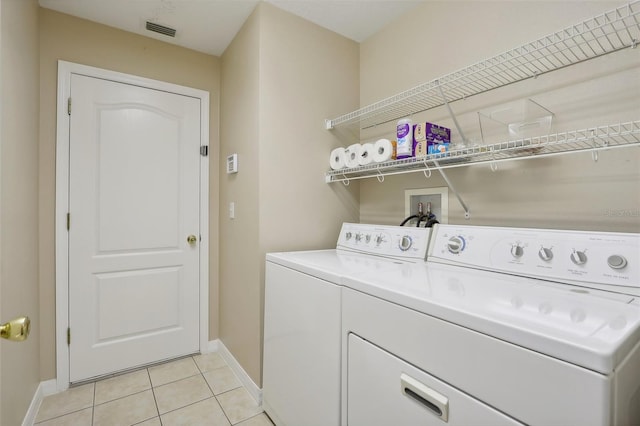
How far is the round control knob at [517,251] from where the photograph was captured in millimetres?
1086

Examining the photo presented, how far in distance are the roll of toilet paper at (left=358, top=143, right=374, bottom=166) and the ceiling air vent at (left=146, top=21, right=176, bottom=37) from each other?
1.64m

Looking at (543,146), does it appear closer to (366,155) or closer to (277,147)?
(366,155)

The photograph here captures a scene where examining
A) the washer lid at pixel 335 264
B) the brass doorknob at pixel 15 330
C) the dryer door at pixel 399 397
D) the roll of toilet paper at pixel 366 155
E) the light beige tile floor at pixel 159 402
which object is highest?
the roll of toilet paper at pixel 366 155

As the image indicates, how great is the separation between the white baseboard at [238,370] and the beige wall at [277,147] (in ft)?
0.19

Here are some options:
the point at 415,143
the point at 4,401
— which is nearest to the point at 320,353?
the point at 415,143

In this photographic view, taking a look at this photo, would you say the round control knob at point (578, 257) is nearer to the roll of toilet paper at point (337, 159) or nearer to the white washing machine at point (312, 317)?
the white washing machine at point (312, 317)

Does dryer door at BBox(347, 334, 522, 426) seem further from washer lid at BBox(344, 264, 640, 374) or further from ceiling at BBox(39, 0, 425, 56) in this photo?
ceiling at BBox(39, 0, 425, 56)

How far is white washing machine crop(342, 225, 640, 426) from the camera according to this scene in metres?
0.56

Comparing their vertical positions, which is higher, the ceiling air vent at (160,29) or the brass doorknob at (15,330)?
the ceiling air vent at (160,29)

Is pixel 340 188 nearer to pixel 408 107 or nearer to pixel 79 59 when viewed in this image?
Answer: pixel 408 107

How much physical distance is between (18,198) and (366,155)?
69.6 inches

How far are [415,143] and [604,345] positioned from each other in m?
1.15

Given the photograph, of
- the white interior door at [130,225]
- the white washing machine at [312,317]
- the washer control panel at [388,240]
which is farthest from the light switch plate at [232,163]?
the washer control panel at [388,240]

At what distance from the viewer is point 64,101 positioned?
195 centimetres
